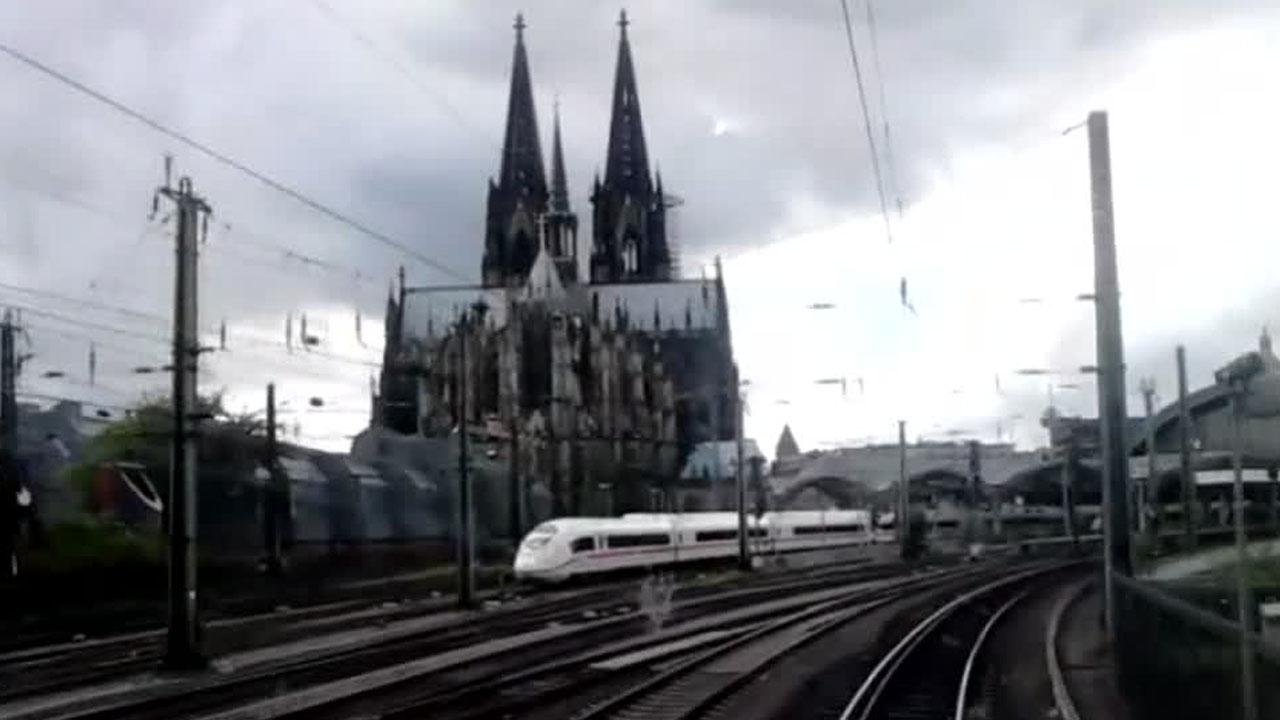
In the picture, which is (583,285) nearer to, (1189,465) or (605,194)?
(605,194)

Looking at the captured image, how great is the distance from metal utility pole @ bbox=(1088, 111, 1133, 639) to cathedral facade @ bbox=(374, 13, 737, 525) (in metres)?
68.8

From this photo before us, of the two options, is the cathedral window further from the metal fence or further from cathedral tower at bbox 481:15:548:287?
the metal fence

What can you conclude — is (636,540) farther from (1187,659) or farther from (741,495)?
(1187,659)

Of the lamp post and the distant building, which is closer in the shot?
the lamp post

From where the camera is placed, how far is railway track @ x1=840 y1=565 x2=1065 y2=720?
27391mm

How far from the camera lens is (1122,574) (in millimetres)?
31938

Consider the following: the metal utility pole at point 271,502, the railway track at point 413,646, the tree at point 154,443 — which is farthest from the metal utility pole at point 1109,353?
the tree at point 154,443

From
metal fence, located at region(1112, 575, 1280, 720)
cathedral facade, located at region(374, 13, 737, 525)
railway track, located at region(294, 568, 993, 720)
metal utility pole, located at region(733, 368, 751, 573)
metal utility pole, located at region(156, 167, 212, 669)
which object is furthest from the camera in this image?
cathedral facade, located at region(374, 13, 737, 525)

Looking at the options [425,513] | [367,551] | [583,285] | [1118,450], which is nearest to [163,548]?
[367,551]

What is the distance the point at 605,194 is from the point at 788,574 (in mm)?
88095

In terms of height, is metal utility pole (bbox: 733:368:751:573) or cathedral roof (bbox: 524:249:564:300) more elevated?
cathedral roof (bbox: 524:249:564:300)

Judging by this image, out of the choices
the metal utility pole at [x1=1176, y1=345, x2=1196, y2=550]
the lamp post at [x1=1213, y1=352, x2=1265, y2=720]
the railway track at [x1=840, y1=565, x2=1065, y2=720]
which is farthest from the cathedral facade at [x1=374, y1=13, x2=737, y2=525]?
the lamp post at [x1=1213, y1=352, x2=1265, y2=720]

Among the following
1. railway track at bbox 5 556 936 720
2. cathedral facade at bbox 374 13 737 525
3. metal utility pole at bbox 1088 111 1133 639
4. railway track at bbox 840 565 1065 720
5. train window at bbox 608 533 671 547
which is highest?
cathedral facade at bbox 374 13 737 525

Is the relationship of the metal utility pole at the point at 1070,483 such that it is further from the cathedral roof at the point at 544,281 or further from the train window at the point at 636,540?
the cathedral roof at the point at 544,281
